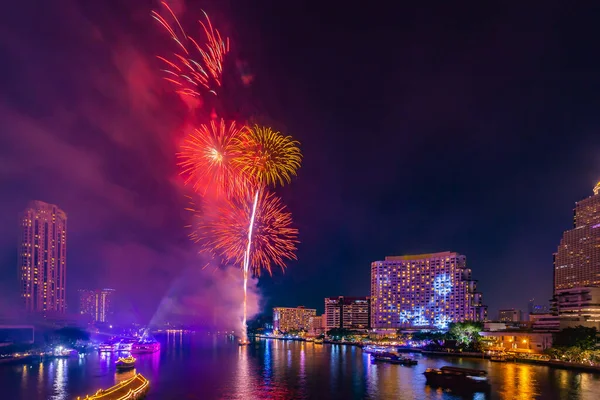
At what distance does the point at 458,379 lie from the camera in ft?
136

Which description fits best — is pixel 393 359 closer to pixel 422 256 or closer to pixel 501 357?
pixel 501 357

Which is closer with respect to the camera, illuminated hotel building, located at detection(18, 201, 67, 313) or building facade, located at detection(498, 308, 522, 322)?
illuminated hotel building, located at detection(18, 201, 67, 313)

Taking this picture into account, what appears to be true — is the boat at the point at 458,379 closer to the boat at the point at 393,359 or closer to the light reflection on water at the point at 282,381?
the light reflection on water at the point at 282,381

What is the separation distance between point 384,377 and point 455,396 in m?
10.8

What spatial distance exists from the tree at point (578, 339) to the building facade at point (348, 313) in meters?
102

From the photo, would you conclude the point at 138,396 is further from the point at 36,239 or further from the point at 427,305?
the point at 427,305

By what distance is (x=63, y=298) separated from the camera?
11238 cm

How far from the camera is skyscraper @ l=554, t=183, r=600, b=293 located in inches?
4350

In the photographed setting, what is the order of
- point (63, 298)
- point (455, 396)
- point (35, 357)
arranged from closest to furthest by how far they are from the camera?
point (455, 396), point (35, 357), point (63, 298)

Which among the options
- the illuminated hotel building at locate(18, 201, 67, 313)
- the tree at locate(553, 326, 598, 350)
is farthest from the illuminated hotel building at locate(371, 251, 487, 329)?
the illuminated hotel building at locate(18, 201, 67, 313)

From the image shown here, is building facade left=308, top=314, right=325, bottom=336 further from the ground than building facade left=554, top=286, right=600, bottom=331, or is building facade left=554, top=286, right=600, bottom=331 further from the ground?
building facade left=554, top=286, right=600, bottom=331

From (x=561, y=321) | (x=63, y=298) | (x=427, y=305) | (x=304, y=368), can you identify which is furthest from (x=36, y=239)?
(x=561, y=321)

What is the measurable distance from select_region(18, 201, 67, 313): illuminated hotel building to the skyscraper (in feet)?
409

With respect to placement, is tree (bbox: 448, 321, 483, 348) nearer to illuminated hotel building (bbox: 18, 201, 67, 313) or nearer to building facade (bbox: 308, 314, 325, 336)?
illuminated hotel building (bbox: 18, 201, 67, 313)
